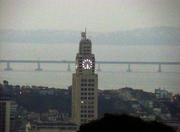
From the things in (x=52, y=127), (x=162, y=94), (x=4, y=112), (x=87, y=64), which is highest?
(x=87, y=64)

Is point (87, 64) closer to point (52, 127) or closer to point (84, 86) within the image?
point (84, 86)

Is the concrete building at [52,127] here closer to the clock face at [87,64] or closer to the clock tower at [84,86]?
the clock tower at [84,86]

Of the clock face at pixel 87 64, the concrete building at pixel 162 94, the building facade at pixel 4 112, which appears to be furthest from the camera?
the clock face at pixel 87 64

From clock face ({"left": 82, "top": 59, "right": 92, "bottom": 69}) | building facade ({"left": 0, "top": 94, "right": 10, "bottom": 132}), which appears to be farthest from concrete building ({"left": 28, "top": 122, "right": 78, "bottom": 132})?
clock face ({"left": 82, "top": 59, "right": 92, "bottom": 69})

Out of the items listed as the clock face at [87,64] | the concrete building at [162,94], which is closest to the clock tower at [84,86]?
the clock face at [87,64]

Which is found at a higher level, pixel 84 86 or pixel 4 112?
pixel 84 86

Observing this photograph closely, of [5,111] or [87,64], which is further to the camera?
[87,64]

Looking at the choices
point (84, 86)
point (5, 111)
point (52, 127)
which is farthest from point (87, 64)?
point (5, 111)

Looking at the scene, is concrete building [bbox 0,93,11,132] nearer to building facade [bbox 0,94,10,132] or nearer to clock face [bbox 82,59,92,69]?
building facade [bbox 0,94,10,132]
